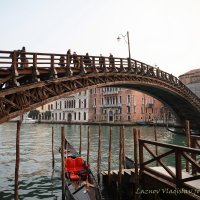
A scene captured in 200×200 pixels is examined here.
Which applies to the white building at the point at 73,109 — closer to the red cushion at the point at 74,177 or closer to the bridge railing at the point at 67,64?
the bridge railing at the point at 67,64

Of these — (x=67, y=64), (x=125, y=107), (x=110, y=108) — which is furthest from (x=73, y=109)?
(x=67, y=64)

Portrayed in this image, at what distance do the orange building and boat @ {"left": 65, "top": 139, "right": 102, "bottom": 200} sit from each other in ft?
123

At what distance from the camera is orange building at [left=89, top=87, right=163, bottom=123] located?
50.4 meters

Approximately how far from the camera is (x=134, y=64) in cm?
2017

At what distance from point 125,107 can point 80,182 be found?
41880 millimetres

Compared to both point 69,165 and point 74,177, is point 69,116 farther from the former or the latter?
point 74,177

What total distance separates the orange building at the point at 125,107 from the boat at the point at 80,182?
37385 millimetres

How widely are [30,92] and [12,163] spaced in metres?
6.41

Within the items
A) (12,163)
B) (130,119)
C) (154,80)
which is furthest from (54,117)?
(12,163)

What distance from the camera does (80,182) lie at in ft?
31.6

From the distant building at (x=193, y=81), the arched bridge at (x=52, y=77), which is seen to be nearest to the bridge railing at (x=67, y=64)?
the arched bridge at (x=52, y=77)

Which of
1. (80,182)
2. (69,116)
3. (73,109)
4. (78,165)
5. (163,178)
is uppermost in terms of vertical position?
(73,109)

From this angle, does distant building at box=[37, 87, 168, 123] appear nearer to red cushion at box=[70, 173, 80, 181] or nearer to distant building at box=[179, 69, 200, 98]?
distant building at box=[179, 69, 200, 98]

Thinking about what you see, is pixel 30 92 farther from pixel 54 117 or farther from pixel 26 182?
pixel 54 117
